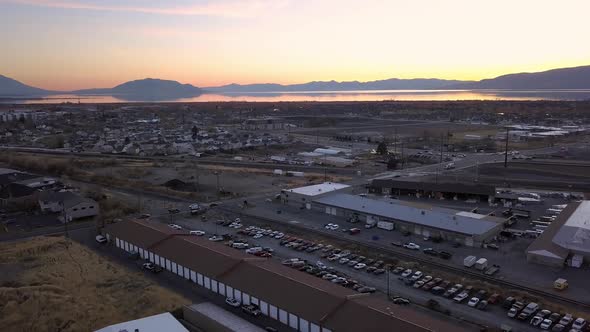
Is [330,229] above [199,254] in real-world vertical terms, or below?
below

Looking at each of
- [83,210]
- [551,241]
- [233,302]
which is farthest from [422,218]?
[83,210]

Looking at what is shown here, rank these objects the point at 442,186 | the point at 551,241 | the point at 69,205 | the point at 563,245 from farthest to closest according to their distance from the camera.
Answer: the point at 442,186 → the point at 69,205 → the point at 551,241 → the point at 563,245

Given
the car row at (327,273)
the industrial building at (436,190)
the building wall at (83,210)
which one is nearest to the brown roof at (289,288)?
the car row at (327,273)

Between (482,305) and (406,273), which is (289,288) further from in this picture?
(482,305)

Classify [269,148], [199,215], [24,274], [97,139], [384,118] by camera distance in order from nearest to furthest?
[24,274] < [199,215] < [269,148] < [97,139] < [384,118]

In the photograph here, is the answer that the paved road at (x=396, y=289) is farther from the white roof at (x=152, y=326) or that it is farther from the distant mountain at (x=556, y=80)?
the distant mountain at (x=556, y=80)

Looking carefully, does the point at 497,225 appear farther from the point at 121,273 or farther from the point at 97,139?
the point at 97,139

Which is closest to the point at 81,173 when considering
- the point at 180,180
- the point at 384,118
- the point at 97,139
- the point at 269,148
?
the point at 180,180
